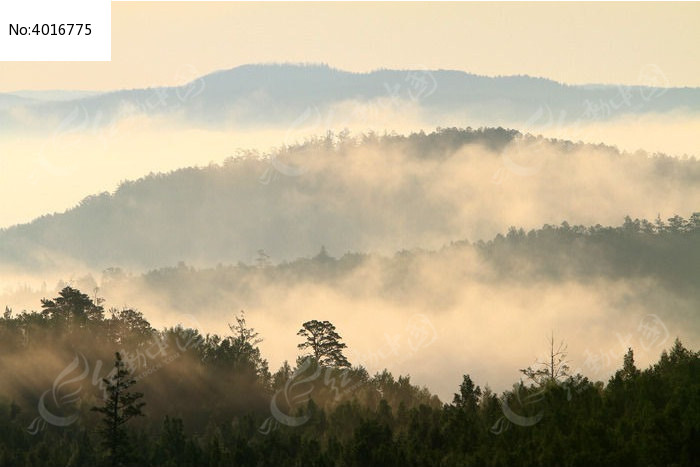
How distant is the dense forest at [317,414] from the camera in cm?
11231

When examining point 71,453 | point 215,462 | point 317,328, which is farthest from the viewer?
point 317,328

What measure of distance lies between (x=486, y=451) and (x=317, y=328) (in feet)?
241

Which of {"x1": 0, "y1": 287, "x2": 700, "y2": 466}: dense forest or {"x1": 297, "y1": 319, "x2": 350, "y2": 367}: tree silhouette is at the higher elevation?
{"x1": 297, "y1": 319, "x2": 350, "y2": 367}: tree silhouette

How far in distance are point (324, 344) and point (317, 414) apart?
89.7 ft

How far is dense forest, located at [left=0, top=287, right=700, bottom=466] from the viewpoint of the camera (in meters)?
112

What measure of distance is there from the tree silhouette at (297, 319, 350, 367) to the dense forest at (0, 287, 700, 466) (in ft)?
0.64

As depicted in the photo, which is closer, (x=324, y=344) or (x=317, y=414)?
(x=317, y=414)

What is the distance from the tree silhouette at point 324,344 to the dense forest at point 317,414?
0.20 meters

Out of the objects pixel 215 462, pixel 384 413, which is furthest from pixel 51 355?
pixel 215 462

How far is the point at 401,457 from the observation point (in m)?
125

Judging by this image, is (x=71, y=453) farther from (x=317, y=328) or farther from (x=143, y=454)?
(x=317, y=328)

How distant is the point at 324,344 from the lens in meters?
192

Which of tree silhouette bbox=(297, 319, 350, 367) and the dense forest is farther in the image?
tree silhouette bbox=(297, 319, 350, 367)

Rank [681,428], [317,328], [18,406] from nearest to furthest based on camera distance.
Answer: [681,428], [18,406], [317,328]
